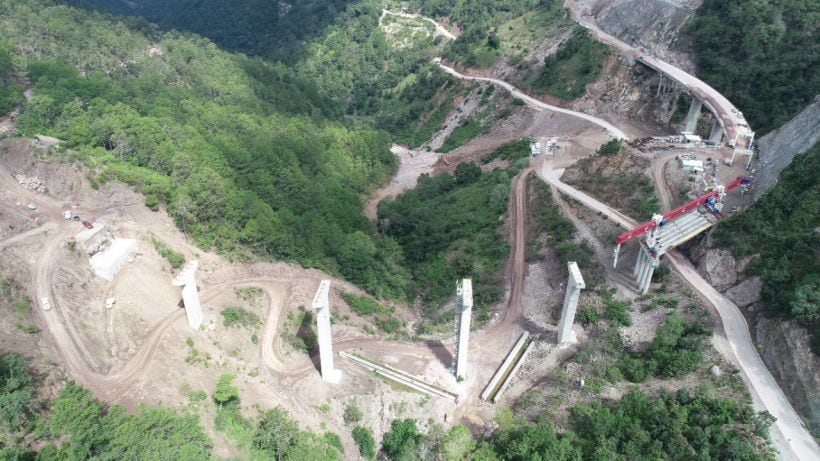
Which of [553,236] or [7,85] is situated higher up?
[7,85]

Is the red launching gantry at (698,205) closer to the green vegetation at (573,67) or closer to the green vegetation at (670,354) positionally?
the green vegetation at (670,354)

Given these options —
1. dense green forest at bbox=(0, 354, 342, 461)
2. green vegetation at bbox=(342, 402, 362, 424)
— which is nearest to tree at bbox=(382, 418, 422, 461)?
green vegetation at bbox=(342, 402, 362, 424)

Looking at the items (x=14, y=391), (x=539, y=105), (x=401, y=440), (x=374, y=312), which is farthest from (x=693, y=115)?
(x=14, y=391)

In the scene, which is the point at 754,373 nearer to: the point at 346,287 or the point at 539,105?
the point at 346,287

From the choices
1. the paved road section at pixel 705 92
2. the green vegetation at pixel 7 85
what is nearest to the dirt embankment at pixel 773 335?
the paved road section at pixel 705 92

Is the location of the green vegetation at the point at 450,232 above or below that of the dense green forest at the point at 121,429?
below
